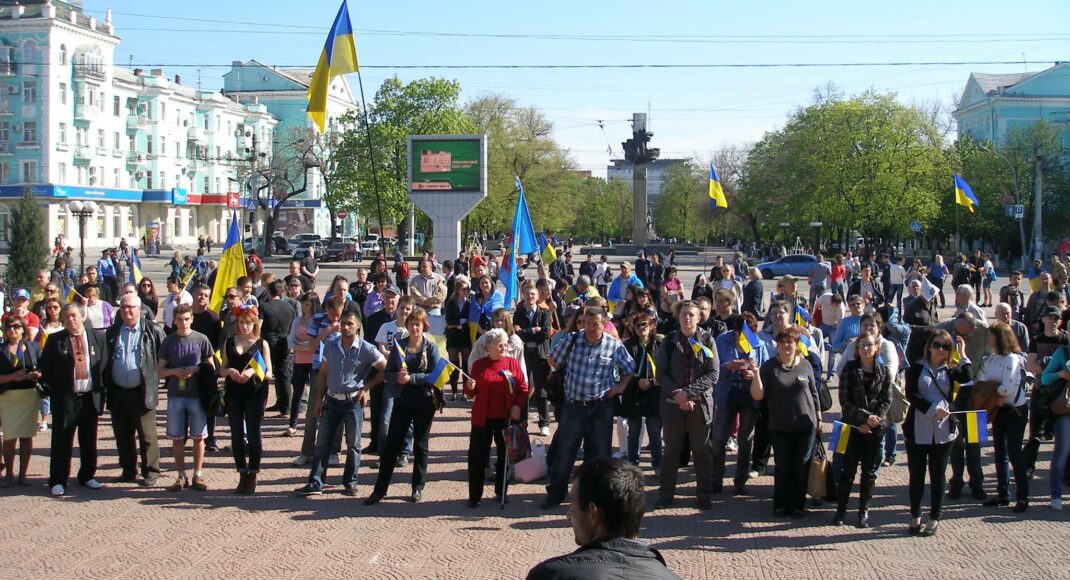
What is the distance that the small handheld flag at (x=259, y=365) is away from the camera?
28.1 feet

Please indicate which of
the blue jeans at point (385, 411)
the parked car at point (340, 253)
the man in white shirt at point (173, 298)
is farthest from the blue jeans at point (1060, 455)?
the parked car at point (340, 253)

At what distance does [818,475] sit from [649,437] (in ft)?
5.68

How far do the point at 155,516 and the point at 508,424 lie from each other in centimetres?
296

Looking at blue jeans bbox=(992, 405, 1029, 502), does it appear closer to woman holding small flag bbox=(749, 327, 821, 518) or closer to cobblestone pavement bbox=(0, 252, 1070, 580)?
cobblestone pavement bbox=(0, 252, 1070, 580)

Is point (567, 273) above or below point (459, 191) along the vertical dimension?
below

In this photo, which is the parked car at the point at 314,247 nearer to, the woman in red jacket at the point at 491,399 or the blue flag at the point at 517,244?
the blue flag at the point at 517,244

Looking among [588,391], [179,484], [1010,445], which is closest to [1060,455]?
[1010,445]

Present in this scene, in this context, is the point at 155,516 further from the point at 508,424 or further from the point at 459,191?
the point at 459,191

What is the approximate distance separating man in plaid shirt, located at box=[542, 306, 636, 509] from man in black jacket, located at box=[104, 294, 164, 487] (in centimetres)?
372

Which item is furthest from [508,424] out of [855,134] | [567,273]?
[855,134]

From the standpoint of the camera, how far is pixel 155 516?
795 cm

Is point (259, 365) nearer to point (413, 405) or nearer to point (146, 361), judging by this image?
point (146, 361)

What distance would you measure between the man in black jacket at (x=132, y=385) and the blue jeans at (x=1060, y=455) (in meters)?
7.79

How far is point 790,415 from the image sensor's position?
25.4 ft
